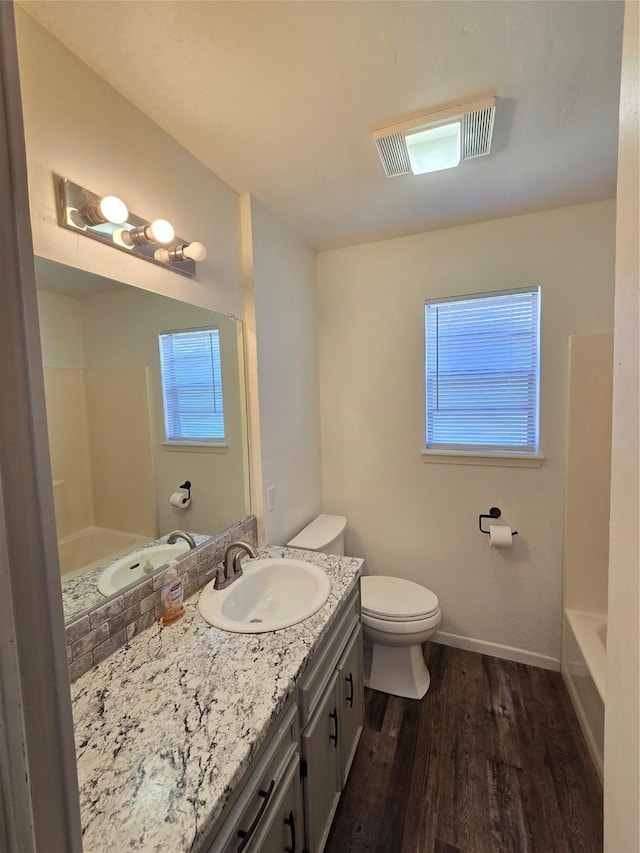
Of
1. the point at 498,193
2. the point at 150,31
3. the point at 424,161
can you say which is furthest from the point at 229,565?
the point at 498,193

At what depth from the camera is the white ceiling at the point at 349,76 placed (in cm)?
→ 92

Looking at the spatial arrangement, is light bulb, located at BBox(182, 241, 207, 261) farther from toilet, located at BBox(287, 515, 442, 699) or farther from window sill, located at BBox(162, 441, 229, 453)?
toilet, located at BBox(287, 515, 442, 699)

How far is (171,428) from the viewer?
146 cm

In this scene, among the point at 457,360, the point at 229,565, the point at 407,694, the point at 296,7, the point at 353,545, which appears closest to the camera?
the point at 296,7

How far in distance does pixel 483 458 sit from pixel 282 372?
1264 mm

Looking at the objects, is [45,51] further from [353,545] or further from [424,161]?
[353,545]

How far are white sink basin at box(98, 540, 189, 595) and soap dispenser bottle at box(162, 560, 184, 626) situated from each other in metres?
0.08

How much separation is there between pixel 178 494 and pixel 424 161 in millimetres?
1655

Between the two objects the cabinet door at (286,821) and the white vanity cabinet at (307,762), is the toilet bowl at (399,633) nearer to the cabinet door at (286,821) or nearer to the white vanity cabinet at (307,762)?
the white vanity cabinet at (307,762)

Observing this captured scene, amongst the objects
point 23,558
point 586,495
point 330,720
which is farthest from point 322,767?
point 586,495

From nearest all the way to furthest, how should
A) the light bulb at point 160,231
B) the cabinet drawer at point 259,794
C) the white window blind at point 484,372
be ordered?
the cabinet drawer at point 259,794
the light bulb at point 160,231
the white window blind at point 484,372

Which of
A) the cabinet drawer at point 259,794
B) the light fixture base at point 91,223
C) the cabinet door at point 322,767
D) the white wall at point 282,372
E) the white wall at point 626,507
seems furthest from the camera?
the white wall at point 282,372

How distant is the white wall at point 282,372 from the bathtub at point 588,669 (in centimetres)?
151

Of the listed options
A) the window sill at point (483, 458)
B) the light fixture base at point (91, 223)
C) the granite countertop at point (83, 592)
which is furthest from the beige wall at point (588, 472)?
the granite countertop at point (83, 592)
